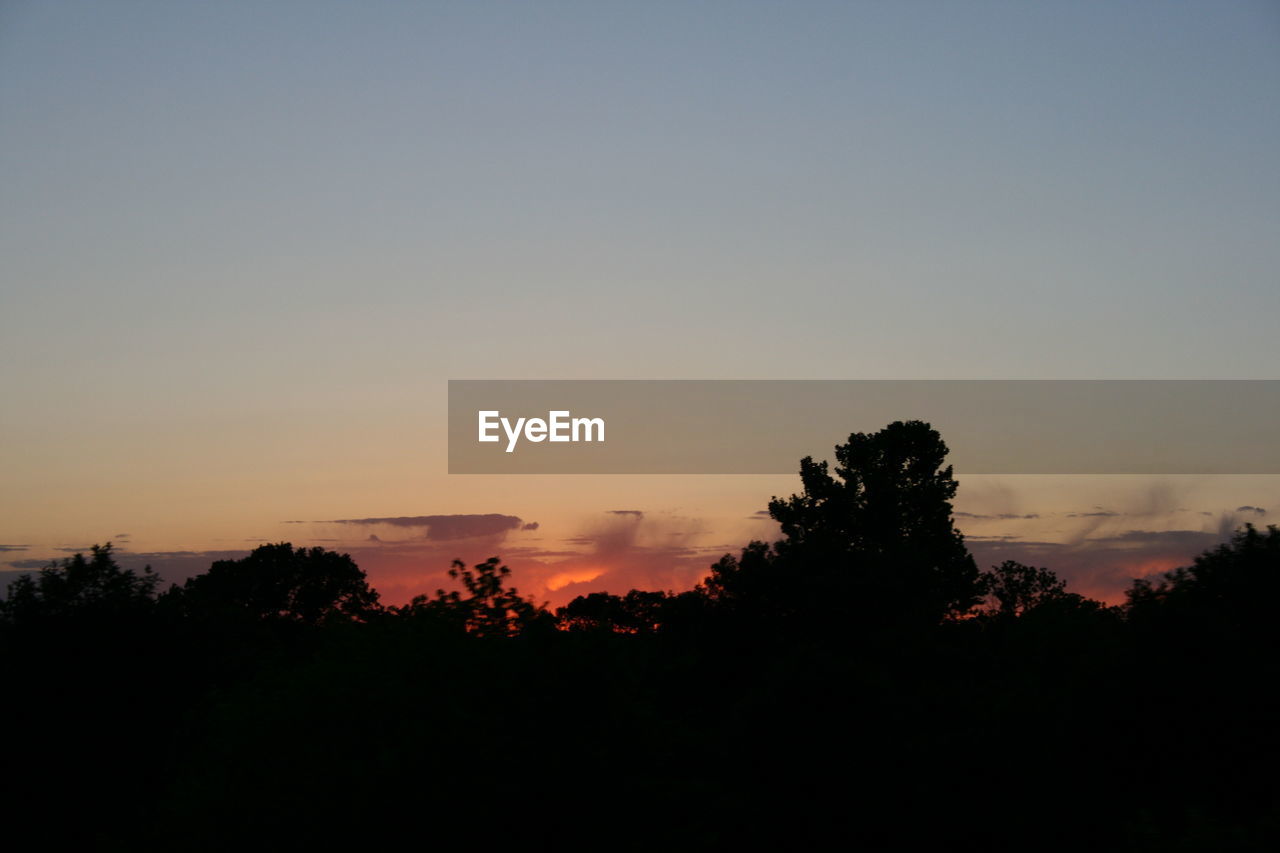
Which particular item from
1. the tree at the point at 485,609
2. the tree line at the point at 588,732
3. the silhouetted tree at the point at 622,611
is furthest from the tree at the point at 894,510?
the tree at the point at 485,609

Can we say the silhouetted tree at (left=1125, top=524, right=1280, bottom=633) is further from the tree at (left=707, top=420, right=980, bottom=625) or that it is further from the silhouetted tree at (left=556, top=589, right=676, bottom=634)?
the tree at (left=707, top=420, right=980, bottom=625)

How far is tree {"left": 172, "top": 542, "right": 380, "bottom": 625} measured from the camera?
9181 cm

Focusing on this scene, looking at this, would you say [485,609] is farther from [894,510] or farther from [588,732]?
[894,510]

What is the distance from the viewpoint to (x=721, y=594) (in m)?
54.2

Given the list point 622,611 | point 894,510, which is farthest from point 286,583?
point 894,510

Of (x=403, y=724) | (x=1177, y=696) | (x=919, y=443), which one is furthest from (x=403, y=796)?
(x=919, y=443)

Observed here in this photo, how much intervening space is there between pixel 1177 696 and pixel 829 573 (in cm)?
3314

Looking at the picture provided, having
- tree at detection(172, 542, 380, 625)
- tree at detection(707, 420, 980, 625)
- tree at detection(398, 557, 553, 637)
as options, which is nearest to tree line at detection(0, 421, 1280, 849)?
tree at detection(398, 557, 553, 637)

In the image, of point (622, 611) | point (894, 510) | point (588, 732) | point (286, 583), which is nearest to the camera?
point (588, 732)

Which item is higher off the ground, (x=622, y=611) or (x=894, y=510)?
(x=894, y=510)

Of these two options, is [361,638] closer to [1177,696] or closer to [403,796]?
[403,796]

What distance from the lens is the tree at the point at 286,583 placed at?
301ft

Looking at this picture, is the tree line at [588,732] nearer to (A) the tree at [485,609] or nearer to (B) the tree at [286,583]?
(A) the tree at [485,609]

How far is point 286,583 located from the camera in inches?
3671
